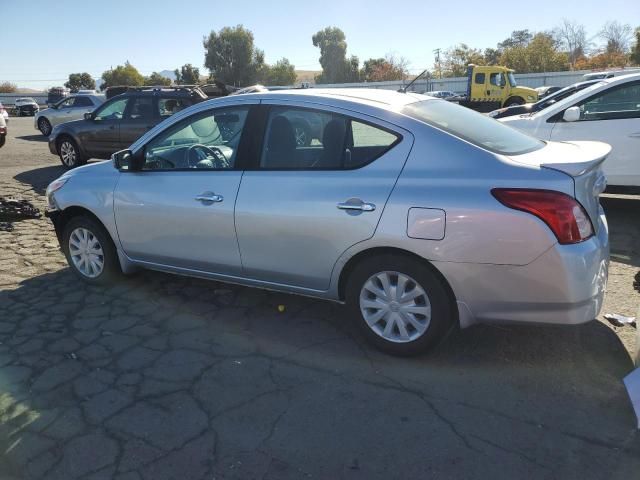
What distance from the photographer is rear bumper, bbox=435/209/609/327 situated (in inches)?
112

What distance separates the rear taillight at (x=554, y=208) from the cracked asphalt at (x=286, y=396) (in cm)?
91

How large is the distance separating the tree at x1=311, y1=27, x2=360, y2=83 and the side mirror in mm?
85377

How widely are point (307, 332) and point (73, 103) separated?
19984mm

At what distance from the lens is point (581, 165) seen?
2.98 m

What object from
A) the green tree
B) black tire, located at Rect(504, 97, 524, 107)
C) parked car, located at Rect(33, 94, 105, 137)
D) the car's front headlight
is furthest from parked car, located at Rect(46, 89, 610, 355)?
the green tree

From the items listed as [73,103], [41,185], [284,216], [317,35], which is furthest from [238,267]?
[317,35]

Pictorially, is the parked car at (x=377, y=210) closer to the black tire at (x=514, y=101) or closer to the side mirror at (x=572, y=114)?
the side mirror at (x=572, y=114)

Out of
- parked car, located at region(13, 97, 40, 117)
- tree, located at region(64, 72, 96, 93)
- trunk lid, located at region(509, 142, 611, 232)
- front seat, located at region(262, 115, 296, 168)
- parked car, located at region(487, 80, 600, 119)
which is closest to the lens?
trunk lid, located at region(509, 142, 611, 232)

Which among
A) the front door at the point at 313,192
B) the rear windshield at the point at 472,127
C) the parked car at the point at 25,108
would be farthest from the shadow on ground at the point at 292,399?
the parked car at the point at 25,108

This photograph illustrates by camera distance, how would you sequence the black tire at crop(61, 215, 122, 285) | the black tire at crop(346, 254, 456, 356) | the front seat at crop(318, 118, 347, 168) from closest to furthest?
1. the black tire at crop(346, 254, 456, 356)
2. the front seat at crop(318, 118, 347, 168)
3. the black tire at crop(61, 215, 122, 285)

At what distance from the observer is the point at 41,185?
A: 381 inches

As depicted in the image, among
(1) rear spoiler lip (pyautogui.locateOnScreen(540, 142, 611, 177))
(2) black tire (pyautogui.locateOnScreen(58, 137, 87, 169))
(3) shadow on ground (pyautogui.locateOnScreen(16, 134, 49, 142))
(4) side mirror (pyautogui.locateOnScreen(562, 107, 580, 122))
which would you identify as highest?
(1) rear spoiler lip (pyautogui.locateOnScreen(540, 142, 611, 177))

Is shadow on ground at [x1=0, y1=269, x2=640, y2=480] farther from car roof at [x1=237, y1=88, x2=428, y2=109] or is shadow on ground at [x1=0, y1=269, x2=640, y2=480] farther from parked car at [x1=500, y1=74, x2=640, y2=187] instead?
parked car at [x1=500, y1=74, x2=640, y2=187]

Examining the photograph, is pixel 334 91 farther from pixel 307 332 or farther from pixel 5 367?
pixel 5 367
